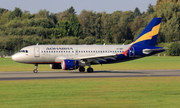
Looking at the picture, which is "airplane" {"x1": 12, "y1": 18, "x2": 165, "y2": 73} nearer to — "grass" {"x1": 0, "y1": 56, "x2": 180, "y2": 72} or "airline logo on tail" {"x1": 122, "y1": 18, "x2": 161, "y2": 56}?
"airline logo on tail" {"x1": 122, "y1": 18, "x2": 161, "y2": 56}

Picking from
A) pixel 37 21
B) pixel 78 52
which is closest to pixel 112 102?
pixel 78 52

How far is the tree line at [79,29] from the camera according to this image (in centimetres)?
11328

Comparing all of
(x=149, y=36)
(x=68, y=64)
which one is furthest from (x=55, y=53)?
(x=149, y=36)

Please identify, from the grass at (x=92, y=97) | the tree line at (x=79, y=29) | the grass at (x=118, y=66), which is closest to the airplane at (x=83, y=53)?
the grass at (x=118, y=66)

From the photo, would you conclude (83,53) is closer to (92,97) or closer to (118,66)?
(118,66)

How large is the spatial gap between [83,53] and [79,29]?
3591 inches

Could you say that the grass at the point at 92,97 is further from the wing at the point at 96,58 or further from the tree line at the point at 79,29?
the tree line at the point at 79,29

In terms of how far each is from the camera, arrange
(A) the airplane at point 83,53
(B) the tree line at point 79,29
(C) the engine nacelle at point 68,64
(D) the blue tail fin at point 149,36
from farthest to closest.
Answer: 1. (B) the tree line at point 79,29
2. (D) the blue tail fin at point 149,36
3. (A) the airplane at point 83,53
4. (C) the engine nacelle at point 68,64

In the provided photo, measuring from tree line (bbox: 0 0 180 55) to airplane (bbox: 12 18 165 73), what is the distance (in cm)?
6399

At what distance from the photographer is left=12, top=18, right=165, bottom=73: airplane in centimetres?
4303

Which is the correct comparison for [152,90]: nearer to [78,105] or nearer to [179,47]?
[78,105]

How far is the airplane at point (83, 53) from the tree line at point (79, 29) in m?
64.0

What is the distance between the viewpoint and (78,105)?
1819 centimetres

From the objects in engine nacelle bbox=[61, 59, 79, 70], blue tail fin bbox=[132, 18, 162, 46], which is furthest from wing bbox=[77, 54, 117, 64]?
blue tail fin bbox=[132, 18, 162, 46]
